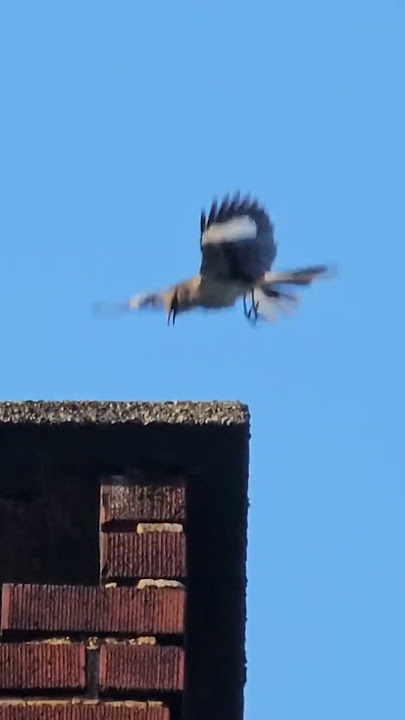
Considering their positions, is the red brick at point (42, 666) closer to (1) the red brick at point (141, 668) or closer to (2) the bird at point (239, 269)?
(1) the red brick at point (141, 668)

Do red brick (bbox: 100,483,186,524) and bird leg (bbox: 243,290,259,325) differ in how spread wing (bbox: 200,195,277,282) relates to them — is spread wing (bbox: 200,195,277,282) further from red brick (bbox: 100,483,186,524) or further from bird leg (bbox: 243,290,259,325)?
red brick (bbox: 100,483,186,524)

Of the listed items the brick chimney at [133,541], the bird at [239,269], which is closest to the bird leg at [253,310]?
the bird at [239,269]

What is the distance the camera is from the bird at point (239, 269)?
23.6ft

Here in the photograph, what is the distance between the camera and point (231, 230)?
23.7ft

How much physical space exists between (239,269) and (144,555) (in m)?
4.47

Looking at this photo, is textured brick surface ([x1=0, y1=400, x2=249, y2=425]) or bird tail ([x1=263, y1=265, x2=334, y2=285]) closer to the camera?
textured brick surface ([x1=0, y1=400, x2=249, y2=425])

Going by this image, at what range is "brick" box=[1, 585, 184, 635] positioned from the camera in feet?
10.8

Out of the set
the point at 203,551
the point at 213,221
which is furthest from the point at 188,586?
the point at 213,221

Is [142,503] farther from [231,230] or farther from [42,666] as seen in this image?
[231,230]

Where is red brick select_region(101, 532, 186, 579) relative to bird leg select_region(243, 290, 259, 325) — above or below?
below

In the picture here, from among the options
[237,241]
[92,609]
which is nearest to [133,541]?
[92,609]

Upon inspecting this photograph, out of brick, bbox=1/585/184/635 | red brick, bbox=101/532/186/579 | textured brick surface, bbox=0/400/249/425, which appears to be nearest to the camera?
brick, bbox=1/585/184/635

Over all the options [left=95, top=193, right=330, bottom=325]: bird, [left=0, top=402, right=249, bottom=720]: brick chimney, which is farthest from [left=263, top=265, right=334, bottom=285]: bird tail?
[left=0, top=402, right=249, bottom=720]: brick chimney

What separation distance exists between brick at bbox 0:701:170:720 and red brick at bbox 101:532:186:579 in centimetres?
27
